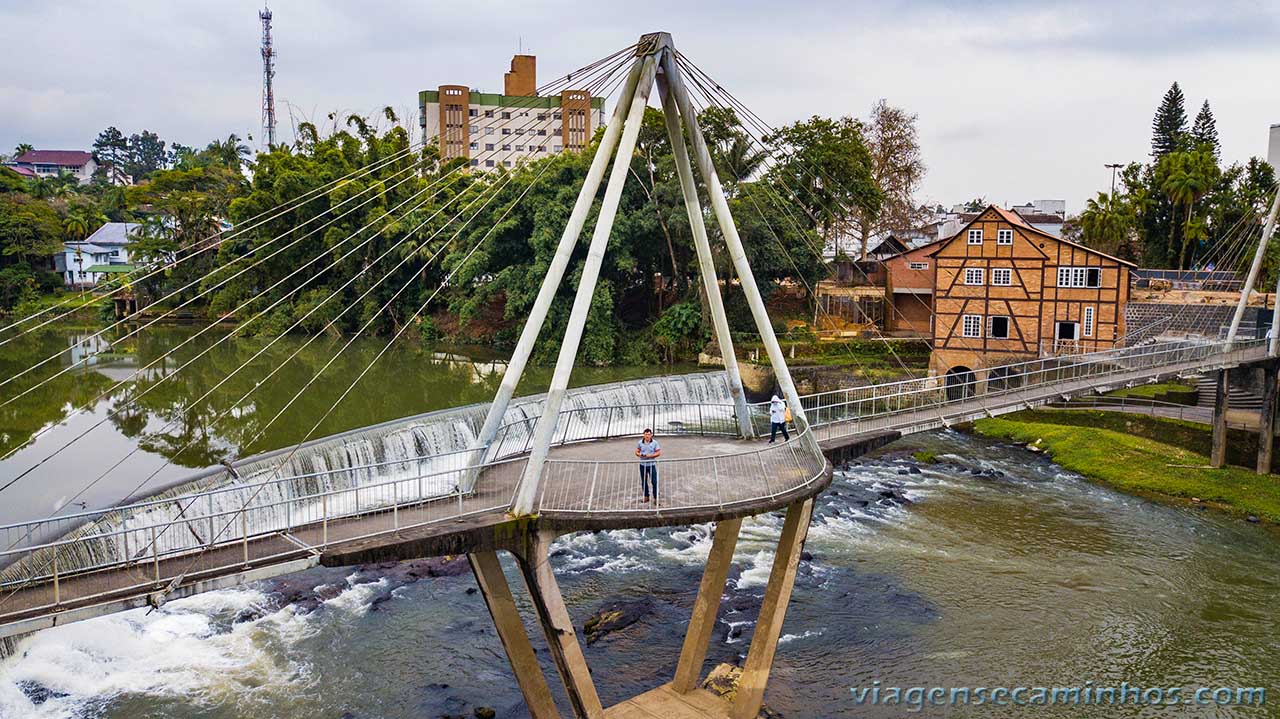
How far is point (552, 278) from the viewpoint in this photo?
1419 centimetres

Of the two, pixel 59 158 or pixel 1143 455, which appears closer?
pixel 1143 455

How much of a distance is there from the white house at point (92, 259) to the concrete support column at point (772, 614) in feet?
307

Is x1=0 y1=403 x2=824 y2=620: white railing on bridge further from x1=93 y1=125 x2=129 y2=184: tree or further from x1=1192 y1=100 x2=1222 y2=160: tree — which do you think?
x1=93 y1=125 x2=129 y2=184: tree

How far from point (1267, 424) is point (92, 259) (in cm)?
10080

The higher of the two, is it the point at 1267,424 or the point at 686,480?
the point at 686,480

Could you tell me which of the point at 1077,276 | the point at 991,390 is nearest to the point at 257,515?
the point at 991,390

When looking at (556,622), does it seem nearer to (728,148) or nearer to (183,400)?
(183,400)

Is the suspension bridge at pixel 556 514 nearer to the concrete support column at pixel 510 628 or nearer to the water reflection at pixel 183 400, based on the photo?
the concrete support column at pixel 510 628

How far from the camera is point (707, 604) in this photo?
17094 mm

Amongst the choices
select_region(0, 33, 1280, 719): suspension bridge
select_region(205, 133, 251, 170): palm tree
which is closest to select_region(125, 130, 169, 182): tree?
select_region(205, 133, 251, 170): palm tree

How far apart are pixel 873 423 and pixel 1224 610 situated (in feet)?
32.8

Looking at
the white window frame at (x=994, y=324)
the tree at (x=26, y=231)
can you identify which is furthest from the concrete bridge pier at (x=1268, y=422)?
the tree at (x=26, y=231)

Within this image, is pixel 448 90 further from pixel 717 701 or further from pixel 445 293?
pixel 717 701

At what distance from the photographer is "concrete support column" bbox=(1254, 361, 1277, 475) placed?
34.4 meters
